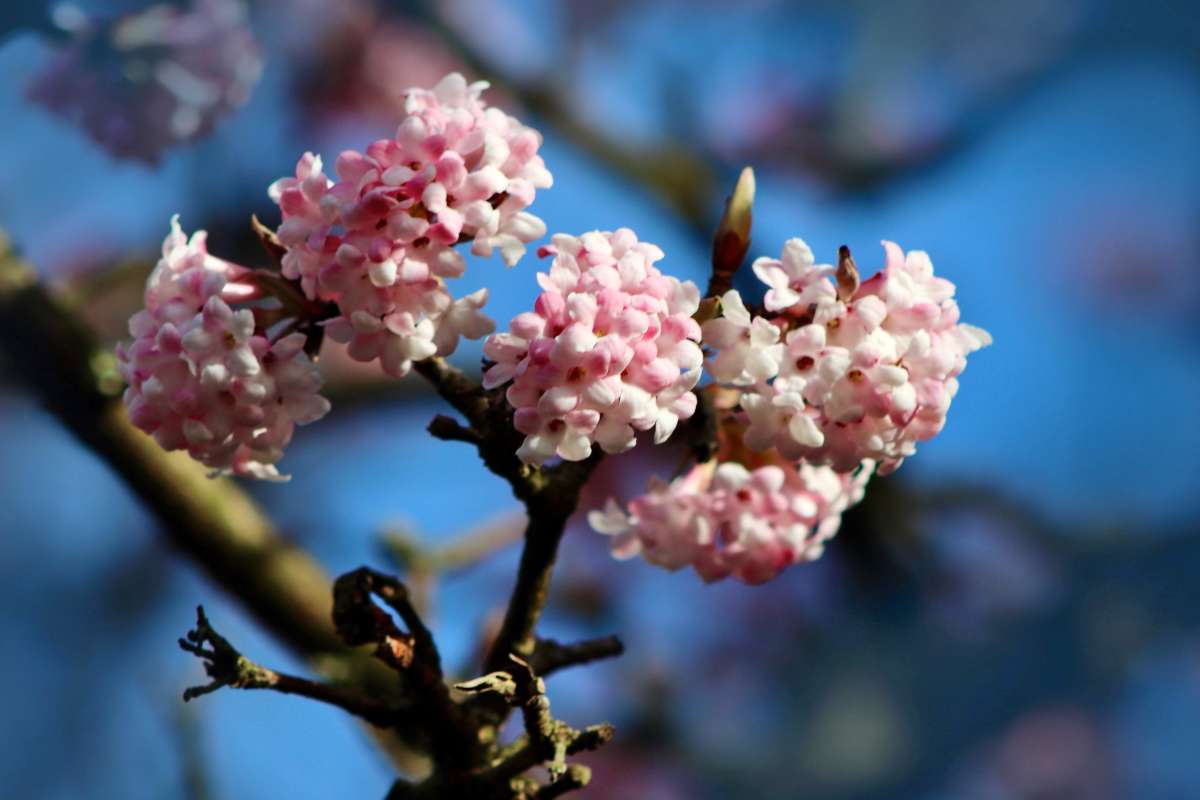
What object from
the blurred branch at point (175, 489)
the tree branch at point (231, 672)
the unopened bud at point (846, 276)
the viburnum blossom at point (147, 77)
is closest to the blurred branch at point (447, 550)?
the blurred branch at point (175, 489)

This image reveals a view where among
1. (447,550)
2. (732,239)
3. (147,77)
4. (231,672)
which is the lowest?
(231,672)

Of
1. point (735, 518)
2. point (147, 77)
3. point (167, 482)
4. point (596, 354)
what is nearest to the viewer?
point (596, 354)

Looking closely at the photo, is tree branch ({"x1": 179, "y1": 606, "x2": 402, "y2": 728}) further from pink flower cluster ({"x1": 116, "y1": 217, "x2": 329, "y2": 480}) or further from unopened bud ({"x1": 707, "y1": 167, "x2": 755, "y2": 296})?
unopened bud ({"x1": 707, "y1": 167, "x2": 755, "y2": 296})

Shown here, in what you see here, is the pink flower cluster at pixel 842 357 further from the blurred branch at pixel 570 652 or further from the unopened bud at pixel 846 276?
the blurred branch at pixel 570 652

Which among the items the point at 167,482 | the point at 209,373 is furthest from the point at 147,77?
the point at 209,373

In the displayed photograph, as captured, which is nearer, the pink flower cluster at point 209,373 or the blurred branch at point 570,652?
the pink flower cluster at point 209,373

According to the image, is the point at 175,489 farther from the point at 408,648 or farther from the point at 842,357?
the point at 842,357

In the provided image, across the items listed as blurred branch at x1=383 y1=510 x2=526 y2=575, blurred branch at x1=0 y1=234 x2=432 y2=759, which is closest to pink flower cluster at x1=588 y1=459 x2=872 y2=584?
blurred branch at x1=0 y1=234 x2=432 y2=759

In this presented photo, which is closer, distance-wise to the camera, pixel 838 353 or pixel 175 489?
pixel 838 353
